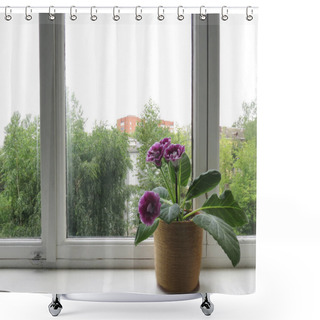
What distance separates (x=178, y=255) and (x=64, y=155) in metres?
0.50

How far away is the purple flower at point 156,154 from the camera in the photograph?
1181 mm

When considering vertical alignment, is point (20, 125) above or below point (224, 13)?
below

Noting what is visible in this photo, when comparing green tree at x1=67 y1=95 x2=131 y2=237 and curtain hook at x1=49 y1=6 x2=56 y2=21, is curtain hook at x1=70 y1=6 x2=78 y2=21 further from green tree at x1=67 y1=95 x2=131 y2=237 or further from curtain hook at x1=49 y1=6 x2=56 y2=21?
green tree at x1=67 y1=95 x2=131 y2=237

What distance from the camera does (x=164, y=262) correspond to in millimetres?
1204

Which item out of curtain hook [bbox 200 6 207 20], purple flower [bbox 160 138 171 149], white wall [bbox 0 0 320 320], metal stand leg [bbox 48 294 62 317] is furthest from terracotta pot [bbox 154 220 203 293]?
curtain hook [bbox 200 6 207 20]

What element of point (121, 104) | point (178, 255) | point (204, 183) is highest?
point (121, 104)

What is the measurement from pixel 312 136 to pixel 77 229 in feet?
3.05

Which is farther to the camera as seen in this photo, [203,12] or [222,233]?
[203,12]

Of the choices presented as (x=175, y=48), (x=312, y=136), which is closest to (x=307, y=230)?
(x=312, y=136)

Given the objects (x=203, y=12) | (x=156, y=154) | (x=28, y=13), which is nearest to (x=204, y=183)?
(x=156, y=154)

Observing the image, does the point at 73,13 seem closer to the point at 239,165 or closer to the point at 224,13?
the point at 224,13

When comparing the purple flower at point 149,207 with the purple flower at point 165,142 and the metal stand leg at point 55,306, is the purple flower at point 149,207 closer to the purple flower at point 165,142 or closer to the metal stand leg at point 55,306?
the purple flower at point 165,142

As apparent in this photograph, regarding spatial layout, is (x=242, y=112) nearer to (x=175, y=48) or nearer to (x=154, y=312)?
(x=175, y=48)

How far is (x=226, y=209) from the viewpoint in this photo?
3.88 ft
